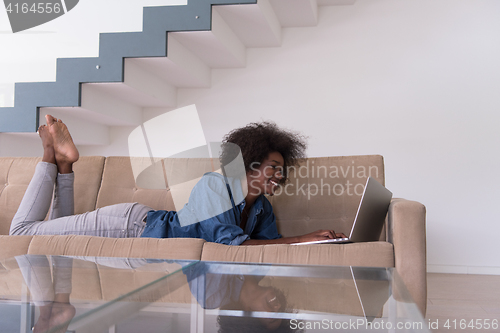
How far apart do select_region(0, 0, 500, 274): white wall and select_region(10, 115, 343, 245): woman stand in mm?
1055

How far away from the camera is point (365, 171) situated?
6.19 ft

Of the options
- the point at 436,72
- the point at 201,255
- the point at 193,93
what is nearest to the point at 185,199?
the point at 201,255

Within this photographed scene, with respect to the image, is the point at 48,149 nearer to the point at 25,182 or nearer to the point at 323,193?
the point at 25,182

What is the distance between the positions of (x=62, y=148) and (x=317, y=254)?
4.26ft

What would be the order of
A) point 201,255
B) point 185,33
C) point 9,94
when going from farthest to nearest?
point 9,94 → point 185,33 → point 201,255

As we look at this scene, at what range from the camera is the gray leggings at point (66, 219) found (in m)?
1.68

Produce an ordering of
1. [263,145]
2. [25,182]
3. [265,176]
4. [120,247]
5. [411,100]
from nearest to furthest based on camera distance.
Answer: [120,247]
[265,176]
[263,145]
[25,182]
[411,100]

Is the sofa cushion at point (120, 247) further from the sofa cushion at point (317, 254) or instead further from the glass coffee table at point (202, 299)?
the glass coffee table at point (202, 299)

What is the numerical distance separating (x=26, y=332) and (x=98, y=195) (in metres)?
1.70

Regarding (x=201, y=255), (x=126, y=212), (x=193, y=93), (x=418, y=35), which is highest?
(x=418, y=35)

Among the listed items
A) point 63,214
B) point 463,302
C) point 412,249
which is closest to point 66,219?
point 63,214

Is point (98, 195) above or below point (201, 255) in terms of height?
above

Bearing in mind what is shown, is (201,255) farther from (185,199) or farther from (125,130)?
(125,130)

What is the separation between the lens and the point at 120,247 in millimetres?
1391
